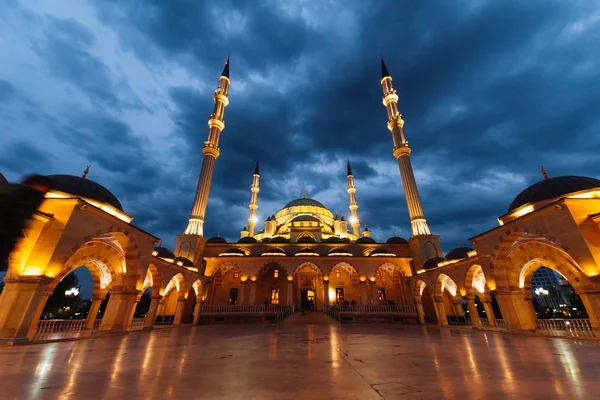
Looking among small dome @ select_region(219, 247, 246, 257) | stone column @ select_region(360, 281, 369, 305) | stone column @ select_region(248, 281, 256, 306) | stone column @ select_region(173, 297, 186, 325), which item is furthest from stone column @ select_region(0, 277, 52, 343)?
stone column @ select_region(360, 281, 369, 305)

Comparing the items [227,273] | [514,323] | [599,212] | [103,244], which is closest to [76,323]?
[103,244]

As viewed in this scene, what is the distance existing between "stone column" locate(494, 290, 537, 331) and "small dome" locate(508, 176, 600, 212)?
4.02 metres

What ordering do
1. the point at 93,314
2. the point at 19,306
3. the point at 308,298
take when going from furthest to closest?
1. the point at 308,298
2. the point at 93,314
3. the point at 19,306

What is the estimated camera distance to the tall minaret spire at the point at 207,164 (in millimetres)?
24234

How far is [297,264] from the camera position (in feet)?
72.5

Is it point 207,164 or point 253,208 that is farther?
point 253,208

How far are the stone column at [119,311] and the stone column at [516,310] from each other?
15.8 metres

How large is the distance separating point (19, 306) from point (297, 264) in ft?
55.4

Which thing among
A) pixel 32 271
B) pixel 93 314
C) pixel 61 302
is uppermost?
pixel 32 271

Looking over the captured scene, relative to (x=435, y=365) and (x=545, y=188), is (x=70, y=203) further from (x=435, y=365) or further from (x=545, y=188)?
(x=545, y=188)

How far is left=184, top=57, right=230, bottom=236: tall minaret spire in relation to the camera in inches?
954

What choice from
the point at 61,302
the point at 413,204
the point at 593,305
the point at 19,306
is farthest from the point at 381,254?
the point at 61,302

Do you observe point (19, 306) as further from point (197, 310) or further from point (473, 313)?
point (473, 313)

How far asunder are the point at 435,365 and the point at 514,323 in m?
9.32
